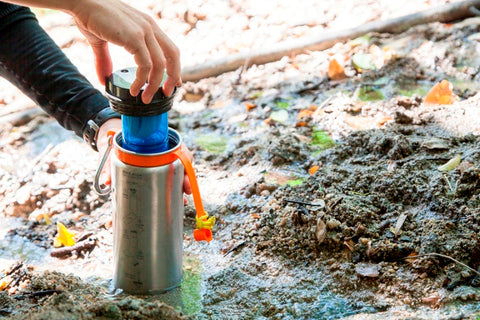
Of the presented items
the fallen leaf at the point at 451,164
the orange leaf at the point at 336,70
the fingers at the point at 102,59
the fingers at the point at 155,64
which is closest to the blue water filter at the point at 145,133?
the fingers at the point at 155,64

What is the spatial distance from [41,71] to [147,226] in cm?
104

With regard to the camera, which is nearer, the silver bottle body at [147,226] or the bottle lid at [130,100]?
the bottle lid at [130,100]

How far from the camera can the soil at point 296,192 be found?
6.79 ft

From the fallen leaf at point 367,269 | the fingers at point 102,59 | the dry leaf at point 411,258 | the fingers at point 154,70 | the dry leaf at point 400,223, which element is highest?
the fingers at point 154,70

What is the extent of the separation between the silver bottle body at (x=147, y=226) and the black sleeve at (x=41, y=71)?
0.66 meters

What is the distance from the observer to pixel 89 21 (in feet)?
5.75

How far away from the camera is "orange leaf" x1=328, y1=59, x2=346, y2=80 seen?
12.0ft

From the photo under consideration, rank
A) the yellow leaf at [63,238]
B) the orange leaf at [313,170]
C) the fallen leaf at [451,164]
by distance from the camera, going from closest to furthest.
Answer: the fallen leaf at [451,164] → the yellow leaf at [63,238] → the orange leaf at [313,170]

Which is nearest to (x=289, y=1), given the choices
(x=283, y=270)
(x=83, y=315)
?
(x=283, y=270)

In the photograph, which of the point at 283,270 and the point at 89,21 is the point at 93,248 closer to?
the point at 283,270

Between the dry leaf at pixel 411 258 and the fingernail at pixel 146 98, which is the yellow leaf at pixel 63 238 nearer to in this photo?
the fingernail at pixel 146 98

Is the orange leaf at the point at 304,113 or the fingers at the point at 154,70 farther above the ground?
the fingers at the point at 154,70

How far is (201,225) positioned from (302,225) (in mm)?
448

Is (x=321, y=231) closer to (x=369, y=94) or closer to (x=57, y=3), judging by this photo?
(x=57, y=3)
